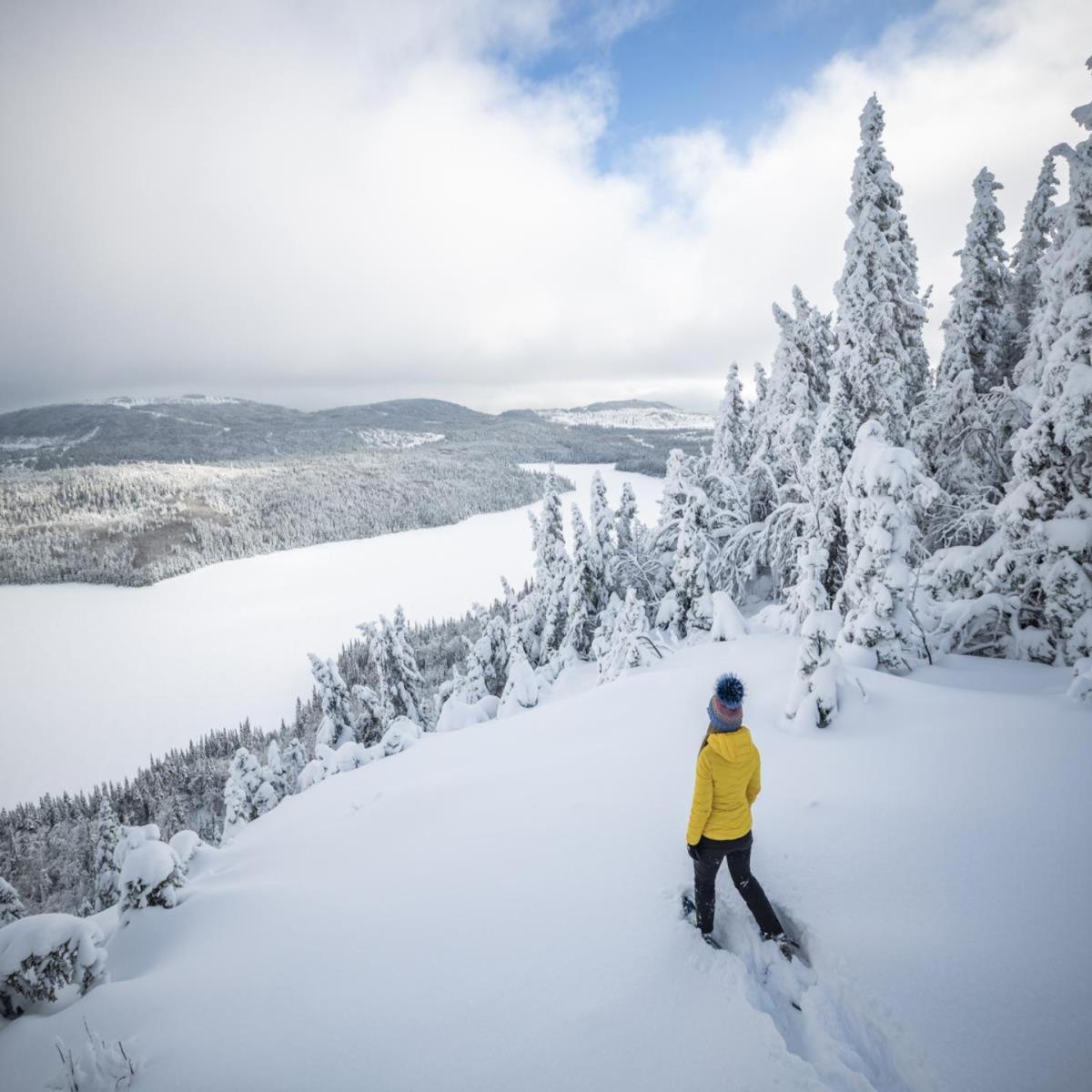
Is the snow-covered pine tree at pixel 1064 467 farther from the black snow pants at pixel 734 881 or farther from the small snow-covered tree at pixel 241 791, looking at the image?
the small snow-covered tree at pixel 241 791

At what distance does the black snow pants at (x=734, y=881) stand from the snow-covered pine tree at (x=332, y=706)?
25.6 m

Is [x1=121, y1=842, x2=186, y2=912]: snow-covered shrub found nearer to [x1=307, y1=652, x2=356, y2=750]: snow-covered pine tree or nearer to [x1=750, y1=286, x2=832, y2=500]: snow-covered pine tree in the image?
[x1=750, y1=286, x2=832, y2=500]: snow-covered pine tree

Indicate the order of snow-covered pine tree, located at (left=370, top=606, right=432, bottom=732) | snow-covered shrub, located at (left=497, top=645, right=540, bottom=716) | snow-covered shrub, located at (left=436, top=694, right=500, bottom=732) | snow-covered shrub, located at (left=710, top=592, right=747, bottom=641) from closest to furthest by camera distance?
snow-covered shrub, located at (left=710, top=592, right=747, bottom=641) → snow-covered shrub, located at (left=436, top=694, right=500, bottom=732) → snow-covered shrub, located at (left=497, top=645, right=540, bottom=716) → snow-covered pine tree, located at (left=370, top=606, right=432, bottom=732)

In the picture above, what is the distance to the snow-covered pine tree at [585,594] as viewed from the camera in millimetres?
21094

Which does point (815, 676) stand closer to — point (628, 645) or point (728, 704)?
point (728, 704)

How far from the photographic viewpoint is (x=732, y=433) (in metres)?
25.8

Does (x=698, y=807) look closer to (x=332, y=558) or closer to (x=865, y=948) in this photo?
(x=865, y=948)

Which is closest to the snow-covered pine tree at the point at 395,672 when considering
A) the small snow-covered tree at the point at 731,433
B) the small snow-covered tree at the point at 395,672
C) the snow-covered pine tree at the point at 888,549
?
the small snow-covered tree at the point at 395,672

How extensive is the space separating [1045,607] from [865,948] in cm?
804

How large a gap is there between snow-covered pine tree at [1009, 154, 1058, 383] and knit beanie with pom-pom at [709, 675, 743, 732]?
18841 mm

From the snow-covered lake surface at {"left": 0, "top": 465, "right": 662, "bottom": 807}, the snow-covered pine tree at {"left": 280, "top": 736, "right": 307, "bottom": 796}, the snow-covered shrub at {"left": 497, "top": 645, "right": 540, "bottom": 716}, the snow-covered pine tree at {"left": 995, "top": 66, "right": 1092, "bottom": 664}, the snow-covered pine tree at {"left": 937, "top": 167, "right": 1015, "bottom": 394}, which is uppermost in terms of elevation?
the snow-covered pine tree at {"left": 937, "top": 167, "right": 1015, "bottom": 394}

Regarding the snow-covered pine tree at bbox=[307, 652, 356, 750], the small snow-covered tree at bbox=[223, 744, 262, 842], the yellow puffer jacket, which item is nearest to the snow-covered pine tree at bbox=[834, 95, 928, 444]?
the yellow puffer jacket

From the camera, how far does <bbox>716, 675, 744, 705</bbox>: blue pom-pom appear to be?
13.0ft

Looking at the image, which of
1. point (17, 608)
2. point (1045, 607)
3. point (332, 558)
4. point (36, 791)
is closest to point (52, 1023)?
point (1045, 607)
